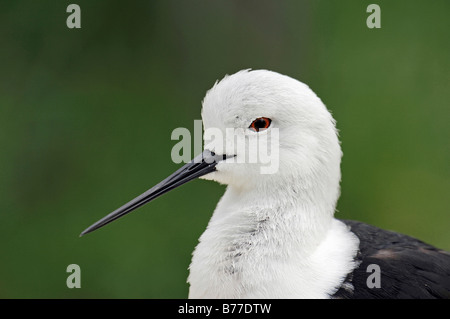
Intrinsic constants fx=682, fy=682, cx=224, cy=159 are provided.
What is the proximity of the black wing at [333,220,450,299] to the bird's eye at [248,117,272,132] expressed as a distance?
58cm

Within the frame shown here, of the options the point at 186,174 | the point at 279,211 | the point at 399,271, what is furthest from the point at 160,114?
the point at 399,271

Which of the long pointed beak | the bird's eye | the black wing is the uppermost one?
the bird's eye

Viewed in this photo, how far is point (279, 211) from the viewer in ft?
7.76

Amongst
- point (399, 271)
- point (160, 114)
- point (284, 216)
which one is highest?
point (160, 114)

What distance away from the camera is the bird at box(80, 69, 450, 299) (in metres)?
2.31

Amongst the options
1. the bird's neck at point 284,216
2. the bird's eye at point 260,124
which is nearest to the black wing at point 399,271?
the bird's neck at point 284,216

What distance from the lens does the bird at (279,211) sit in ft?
7.57

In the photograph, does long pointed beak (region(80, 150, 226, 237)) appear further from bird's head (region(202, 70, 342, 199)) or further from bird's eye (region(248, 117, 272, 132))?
bird's eye (region(248, 117, 272, 132))

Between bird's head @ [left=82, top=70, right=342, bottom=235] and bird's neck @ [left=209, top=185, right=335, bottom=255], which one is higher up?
bird's head @ [left=82, top=70, right=342, bottom=235]

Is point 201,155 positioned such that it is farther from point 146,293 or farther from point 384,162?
point 384,162

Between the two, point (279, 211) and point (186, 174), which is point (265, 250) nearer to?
point (279, 211)

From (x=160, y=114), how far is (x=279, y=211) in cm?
302

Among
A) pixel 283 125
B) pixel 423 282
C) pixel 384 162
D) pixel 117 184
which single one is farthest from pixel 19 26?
pixel 423 282

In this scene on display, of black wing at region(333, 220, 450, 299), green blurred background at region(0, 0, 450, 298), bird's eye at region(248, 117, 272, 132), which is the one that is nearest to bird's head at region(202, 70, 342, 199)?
bird's eye at region(248, 117, 272, 132)
